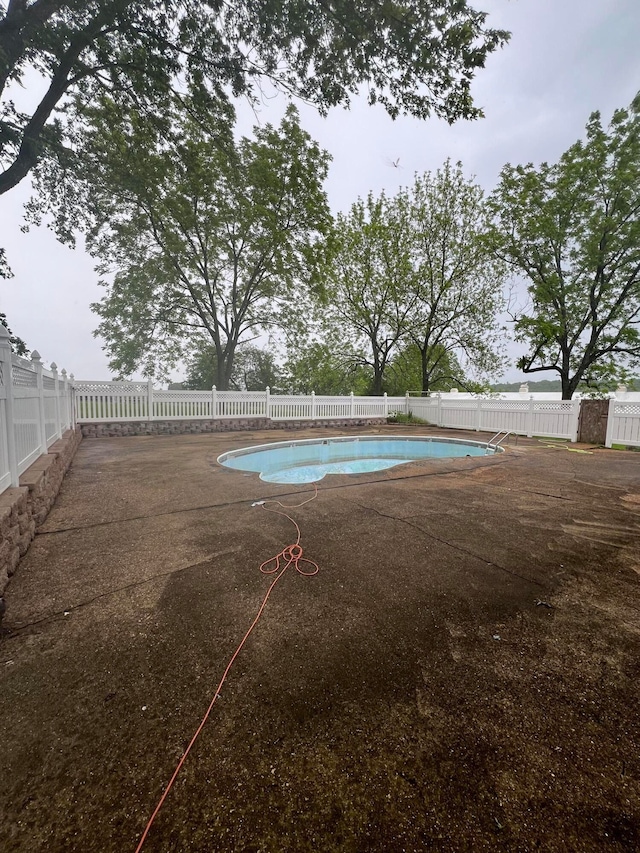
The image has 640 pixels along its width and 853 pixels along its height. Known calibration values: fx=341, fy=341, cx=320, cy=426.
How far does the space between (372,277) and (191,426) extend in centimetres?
1029

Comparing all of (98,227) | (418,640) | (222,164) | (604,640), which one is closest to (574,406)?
(604,640)

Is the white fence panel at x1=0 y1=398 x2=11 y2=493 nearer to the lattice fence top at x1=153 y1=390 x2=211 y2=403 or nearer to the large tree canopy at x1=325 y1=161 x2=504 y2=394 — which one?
the lattice fence top at x1=153 y1=390 x2=211 y2=403

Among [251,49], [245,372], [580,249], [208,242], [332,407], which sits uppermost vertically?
[208,242]

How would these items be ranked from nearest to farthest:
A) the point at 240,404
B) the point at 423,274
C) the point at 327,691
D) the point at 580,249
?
1. the point at 327,691
2. the point at 580,249
3. the point at 240,404
4. the point at 423,274

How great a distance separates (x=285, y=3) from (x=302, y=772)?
693cm

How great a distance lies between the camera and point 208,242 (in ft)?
45.2

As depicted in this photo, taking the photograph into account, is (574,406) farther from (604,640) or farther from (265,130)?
(265,130)

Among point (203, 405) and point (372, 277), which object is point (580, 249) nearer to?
point (372, 277)

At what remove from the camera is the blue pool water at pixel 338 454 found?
22.3 ft

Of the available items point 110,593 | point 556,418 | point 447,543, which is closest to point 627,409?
point 556,418

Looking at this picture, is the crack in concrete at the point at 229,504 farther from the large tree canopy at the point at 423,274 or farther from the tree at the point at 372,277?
the tree at the point at 372,277

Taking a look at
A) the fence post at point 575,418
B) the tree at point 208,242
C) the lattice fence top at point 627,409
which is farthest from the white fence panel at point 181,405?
the lattice fence top at point 627,409

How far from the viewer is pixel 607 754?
109 centimetres

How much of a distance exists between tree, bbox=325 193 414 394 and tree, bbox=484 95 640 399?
379 cm
